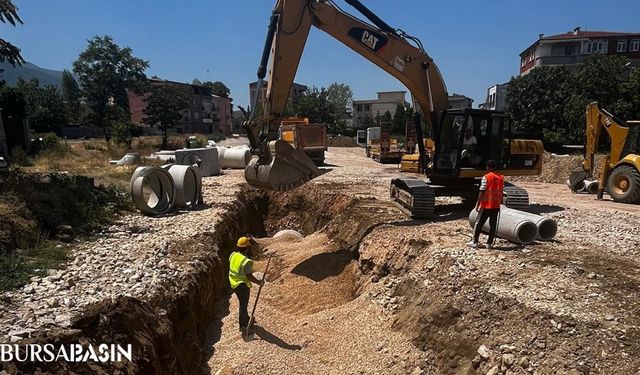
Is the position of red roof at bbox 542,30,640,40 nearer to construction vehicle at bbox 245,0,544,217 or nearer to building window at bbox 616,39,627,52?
building window at bbox 616,39,627,52

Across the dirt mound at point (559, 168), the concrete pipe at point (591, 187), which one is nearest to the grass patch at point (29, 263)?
the concrete pipe at point (591, 187)

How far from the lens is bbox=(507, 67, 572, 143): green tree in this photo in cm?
2994

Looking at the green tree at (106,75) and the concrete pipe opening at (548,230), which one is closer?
the concrete pipe opening at (548,230)

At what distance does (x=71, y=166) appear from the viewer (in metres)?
22.0

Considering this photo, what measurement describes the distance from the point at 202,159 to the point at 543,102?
24717 millimetres

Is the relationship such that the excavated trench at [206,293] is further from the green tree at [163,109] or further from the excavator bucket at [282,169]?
the green tree at [163,109]

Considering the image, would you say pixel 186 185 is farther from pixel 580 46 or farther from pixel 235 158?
pixel 580 46

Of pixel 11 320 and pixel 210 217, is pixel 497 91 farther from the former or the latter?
pixel 11 320

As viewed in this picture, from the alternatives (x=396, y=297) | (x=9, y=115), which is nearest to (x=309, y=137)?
(x=396, y=297)

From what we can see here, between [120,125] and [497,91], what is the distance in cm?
3381

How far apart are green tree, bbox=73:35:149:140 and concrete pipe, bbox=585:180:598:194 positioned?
54.3 m

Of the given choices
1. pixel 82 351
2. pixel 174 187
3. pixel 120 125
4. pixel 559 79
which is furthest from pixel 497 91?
pixel 82 351

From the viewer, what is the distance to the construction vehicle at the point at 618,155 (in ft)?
44.2

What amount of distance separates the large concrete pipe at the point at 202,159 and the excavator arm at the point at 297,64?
10.3m
